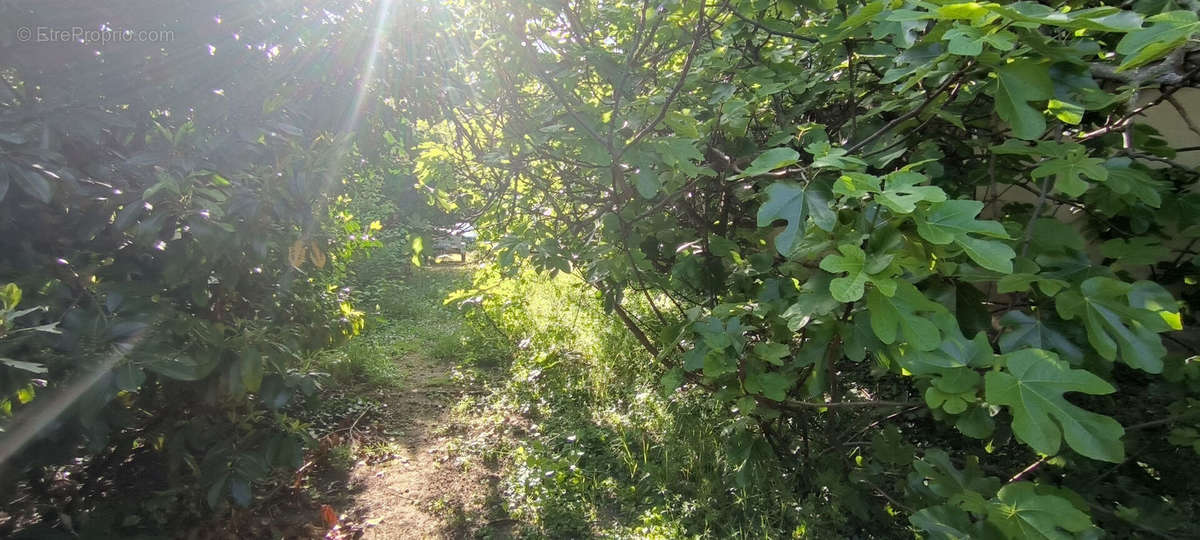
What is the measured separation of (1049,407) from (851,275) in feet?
1.32

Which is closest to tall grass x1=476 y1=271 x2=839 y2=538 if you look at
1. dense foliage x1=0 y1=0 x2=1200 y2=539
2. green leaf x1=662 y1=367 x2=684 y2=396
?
dense foliage x1=0 y1=0 x2=1200 y2=539

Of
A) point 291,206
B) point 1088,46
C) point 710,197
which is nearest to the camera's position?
point 1088,46

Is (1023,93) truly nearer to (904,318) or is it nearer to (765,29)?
(904,318)

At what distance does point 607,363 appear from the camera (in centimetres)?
387

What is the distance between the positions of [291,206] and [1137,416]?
3033 millimetres

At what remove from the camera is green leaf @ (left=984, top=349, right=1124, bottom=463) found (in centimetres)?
90

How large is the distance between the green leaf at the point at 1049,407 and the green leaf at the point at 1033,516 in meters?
0.22

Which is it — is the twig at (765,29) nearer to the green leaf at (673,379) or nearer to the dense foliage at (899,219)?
the dense foliage at (899,219)

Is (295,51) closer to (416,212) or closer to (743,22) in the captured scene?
(416,212)

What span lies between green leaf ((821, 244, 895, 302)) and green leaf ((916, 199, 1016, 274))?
9cm

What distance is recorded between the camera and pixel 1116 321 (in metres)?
1.03

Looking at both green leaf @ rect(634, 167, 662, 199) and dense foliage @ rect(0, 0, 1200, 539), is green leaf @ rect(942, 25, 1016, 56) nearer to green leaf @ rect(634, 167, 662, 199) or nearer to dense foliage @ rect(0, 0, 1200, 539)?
dense foliage @ rect(0, 0, 1200, 539)

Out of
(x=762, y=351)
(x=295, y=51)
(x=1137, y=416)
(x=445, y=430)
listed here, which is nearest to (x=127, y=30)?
(x=295, y=51)

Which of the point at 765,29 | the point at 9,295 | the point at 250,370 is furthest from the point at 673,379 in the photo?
the point at 9,295
